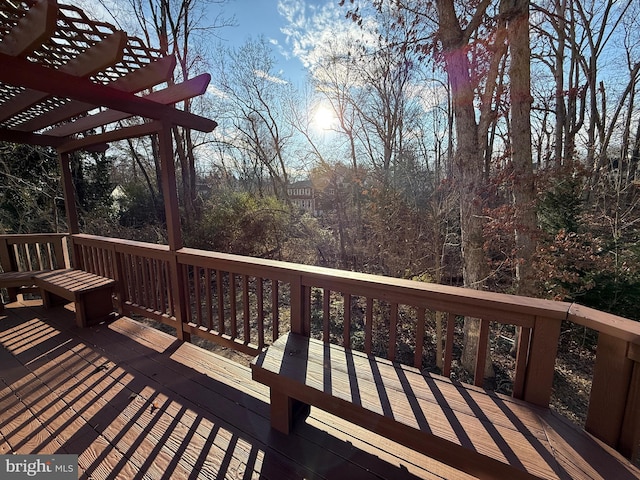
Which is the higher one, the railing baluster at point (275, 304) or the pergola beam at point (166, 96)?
the pergola beam at point (166, 96)

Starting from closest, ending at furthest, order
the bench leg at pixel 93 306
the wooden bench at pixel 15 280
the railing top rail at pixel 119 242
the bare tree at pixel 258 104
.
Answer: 1. the railing top rail at pixel 119 242
2. the bench leg at pixel 93 306
3. the wooden bench at pixel 15 280
4. the bare tree at pixel 258 104

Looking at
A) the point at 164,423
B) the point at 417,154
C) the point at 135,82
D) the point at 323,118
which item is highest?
the point at 323,118

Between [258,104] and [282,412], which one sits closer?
[282,412]

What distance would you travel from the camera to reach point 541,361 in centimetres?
127

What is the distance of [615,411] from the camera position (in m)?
1.10

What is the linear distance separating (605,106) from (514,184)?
32.0 feet

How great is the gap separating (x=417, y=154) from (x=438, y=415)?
23.0ft

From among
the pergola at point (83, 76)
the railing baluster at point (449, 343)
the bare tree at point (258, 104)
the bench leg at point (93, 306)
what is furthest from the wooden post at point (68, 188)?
the bare tree at point (258, 104)

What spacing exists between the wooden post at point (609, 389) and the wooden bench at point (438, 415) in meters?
0.07

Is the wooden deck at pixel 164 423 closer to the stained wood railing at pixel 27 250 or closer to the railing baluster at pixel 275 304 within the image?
the railing baluster at pixel 275 304

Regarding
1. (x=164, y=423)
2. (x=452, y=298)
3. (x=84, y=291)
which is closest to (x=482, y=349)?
(x=452, y=298)

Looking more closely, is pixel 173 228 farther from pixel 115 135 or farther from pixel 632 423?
pixel 632 423

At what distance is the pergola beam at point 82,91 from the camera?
1638mm

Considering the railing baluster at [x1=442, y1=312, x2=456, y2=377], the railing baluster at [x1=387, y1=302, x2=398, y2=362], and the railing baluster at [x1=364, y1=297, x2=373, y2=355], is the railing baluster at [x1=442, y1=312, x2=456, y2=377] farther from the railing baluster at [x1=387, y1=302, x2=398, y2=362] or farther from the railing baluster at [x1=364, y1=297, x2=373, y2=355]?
the railing baluster at [x1=364, y1=297, x2=373, y2=355]
